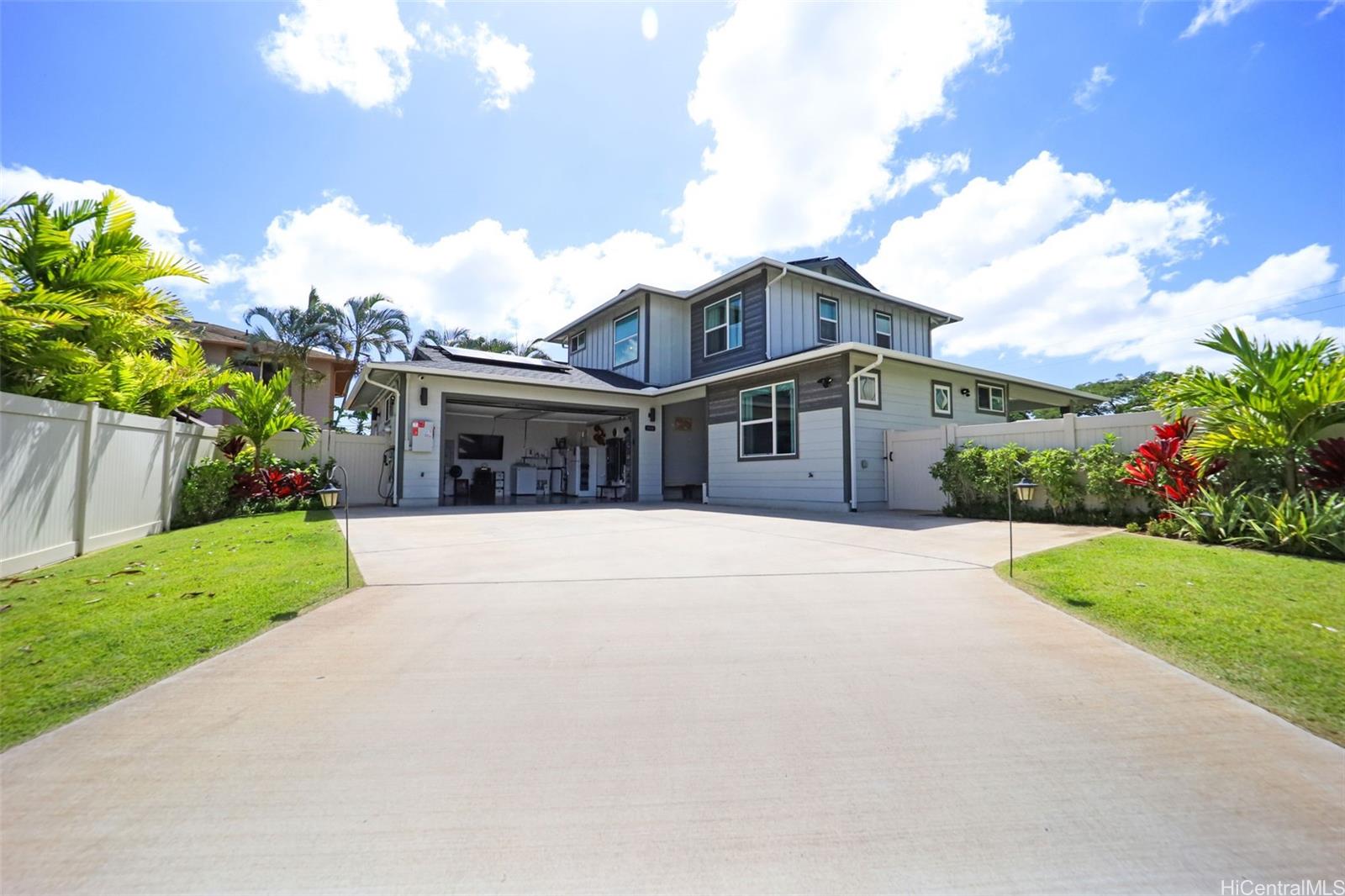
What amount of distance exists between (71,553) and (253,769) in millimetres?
6016

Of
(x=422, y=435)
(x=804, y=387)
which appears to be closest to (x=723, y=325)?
(x=804, y=387)

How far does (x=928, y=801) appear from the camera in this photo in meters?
1.91

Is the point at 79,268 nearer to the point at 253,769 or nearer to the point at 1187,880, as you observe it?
the point at 253,769

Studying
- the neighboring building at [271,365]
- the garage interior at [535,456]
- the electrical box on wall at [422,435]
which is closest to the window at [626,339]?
the garage interior at [535,456]

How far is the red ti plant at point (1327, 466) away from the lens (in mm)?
5629

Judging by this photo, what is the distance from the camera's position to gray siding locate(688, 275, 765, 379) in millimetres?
13305

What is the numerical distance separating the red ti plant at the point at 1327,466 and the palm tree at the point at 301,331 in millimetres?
25426

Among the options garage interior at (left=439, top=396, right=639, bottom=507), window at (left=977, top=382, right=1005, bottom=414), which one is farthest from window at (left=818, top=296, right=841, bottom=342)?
garage interior at (left=439, top=396, right=639, bottom=507)

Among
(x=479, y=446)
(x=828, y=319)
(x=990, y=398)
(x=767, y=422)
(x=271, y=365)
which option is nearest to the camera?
(x=767, y=422)

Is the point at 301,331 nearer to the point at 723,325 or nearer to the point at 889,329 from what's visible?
the point at 723,325

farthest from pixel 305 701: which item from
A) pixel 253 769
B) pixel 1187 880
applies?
pixel 1187 880

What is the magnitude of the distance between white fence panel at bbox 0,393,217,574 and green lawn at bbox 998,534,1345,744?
877 cm

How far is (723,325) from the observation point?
47.9ft

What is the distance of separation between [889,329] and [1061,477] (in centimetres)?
848
